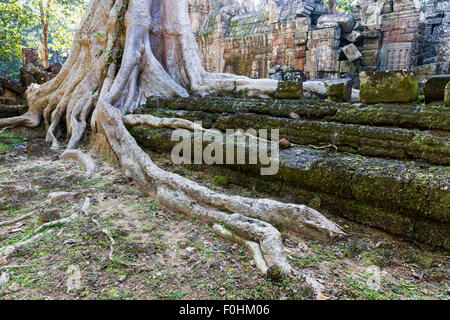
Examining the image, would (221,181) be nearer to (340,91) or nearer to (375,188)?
(375,188)

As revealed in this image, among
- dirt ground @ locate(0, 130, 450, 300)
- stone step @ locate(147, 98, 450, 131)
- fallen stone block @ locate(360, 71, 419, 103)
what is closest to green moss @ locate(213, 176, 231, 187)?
dirt ground @ locate(0, 130, 450, 300)

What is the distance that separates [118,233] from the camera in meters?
2.46

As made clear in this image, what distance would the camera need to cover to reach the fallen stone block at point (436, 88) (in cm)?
306

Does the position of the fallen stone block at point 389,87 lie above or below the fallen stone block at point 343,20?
below

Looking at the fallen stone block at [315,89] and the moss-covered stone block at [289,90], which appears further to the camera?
the fallen stone block at [315,89]

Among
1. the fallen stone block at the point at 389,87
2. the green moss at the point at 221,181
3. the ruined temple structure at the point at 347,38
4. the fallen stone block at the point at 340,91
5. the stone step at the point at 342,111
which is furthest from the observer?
the ruined temple structure at the point at 347,38

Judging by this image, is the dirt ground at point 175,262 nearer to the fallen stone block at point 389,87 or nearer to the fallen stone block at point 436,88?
the fallen stone block at point 389,87

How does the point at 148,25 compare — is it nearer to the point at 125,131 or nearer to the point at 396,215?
the point at 125,131

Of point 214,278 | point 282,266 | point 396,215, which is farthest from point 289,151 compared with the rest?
point 214,278

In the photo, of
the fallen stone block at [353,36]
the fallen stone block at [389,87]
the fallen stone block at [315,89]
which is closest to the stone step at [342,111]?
the fallen stone block at [389,87]

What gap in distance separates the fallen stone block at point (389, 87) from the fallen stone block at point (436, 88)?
109 millimetres

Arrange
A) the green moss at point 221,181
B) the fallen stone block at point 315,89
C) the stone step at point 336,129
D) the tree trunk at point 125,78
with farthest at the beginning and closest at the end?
1. the tree trunk at point 125,78
2. the fallen stone block at point 315,89
3. the green moss at point 221,181
4. the stone step at point 336,129

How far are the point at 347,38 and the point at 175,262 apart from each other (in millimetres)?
9576

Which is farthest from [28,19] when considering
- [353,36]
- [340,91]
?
[340,91]
